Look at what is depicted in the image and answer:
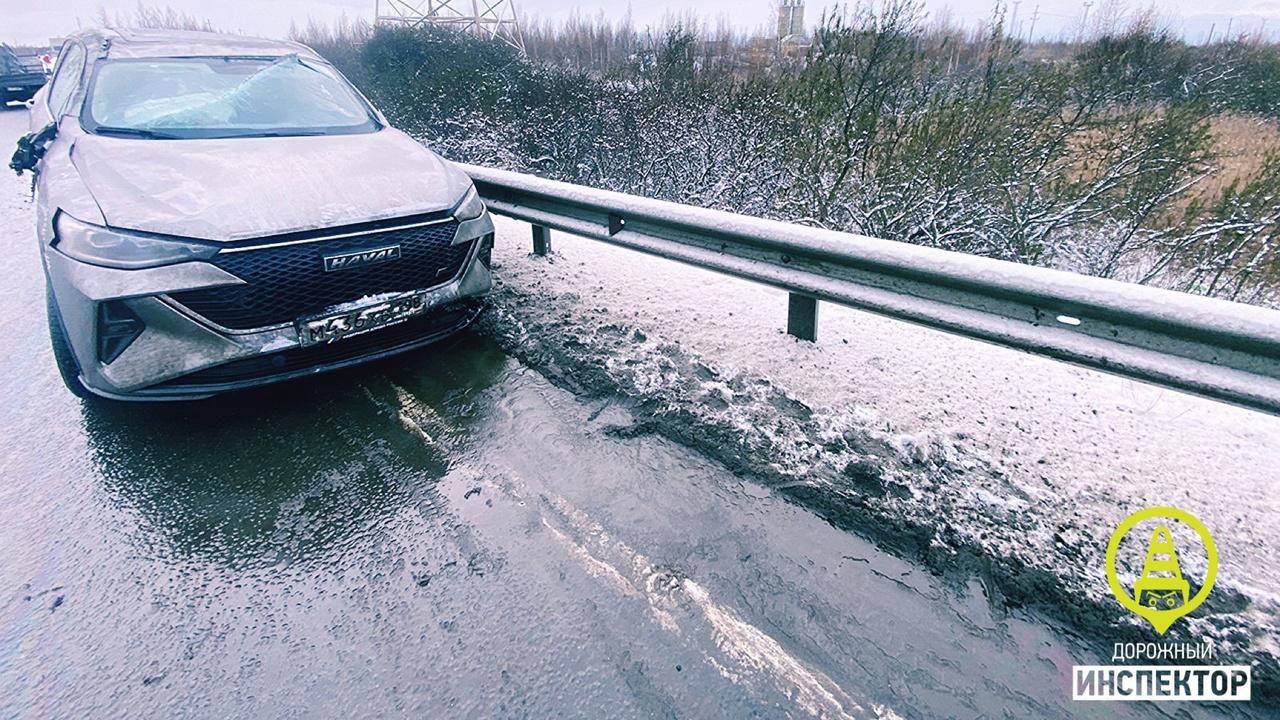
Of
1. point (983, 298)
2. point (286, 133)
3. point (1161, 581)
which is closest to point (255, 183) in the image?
point (286, 133)

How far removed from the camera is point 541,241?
548cm

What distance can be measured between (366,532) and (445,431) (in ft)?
2.47

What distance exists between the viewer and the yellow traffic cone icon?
2182 millimetres

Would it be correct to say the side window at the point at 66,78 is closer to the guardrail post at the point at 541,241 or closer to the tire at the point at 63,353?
the tire at the point at 63,353

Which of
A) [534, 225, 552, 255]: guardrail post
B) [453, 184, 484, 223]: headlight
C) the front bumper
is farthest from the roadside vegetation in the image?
the front bumper

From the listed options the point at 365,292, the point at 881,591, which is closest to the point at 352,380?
the point at 365,292

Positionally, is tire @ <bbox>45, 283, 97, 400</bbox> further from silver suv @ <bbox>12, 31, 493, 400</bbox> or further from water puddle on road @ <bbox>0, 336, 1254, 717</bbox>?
water puddle on road @ <bbox>0, 336, 1254, 717</bbox>

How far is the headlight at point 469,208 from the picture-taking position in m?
3.66

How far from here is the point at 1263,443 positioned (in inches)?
115

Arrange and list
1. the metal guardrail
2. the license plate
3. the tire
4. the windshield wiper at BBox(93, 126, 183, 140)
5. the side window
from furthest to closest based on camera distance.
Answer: the side window → the windshield wiper at BBox(93, 126, 183, 140) → the tire → the license plate → the metal guardrail

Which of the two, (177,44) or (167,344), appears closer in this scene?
(167,344)

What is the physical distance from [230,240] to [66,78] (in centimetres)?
381

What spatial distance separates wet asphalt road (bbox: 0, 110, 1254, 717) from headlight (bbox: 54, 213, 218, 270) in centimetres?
88

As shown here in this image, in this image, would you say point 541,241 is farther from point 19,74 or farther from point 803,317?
point 19,74
